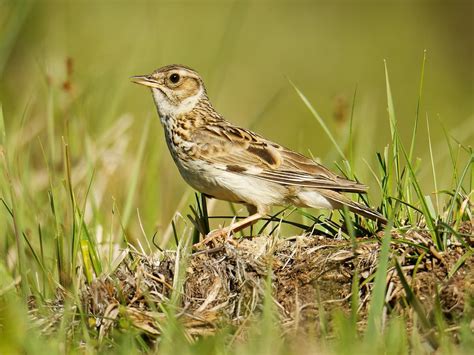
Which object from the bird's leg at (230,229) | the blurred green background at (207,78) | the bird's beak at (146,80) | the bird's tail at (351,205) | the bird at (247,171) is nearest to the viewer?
the bird's tail at (351,205)

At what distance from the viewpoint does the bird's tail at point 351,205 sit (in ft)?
21.0

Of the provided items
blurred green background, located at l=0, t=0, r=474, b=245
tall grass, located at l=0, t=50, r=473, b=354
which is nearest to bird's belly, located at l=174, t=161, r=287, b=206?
tall grass, located at l=0, t=50, r=473, b=354

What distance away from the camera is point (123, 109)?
43.2 feet

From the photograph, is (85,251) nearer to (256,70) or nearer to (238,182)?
(238,182)

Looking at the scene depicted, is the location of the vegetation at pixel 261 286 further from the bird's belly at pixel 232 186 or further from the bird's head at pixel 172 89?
the bird's head at pixel 172 89

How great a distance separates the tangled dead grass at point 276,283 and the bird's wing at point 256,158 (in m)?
1.05

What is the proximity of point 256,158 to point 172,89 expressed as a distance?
1.19 m

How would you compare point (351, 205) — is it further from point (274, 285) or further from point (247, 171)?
point (247, 171)

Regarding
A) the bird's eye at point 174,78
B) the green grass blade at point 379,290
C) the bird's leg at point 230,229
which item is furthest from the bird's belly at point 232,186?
the green grass blade at point 379,290

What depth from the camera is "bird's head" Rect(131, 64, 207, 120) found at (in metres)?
8.39

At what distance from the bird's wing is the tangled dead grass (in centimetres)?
105

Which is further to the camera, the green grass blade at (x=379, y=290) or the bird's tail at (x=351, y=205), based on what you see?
the bird's tail at (x=351, y=205)

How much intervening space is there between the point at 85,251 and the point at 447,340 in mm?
2508

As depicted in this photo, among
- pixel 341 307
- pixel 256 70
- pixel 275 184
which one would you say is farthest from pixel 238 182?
pixel 256 70
